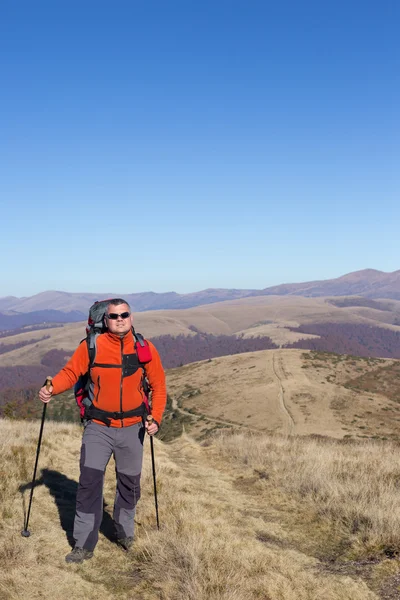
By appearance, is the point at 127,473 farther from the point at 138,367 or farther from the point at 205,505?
the point at 205,505

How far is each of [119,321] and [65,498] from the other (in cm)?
464

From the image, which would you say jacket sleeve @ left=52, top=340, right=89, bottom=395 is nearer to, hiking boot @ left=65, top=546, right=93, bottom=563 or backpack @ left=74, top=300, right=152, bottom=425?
backpack @ left=74, top=300, right=152, bottom=425

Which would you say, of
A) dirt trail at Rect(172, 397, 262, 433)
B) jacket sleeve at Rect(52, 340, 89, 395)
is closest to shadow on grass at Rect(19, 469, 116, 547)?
jacket sleeve at Rect(52, 340, 89, 395)

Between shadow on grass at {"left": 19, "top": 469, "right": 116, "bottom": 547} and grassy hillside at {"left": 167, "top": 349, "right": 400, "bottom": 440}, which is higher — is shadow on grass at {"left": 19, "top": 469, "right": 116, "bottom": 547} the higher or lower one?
the higher one

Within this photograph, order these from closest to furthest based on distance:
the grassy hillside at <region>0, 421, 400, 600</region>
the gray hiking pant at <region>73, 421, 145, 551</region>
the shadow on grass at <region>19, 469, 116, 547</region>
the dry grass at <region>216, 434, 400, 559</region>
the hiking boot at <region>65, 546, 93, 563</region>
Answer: the grassy hillside at <region>0, 421, 400, 600</region>, the hiking boot at <region>65, 546, 93, 563</region>, the gray hiking pant at <region>73, 421, 145, 551</region>, the dry grass at <region>216, 434, 400, 559</region>, the shadow on grass at <region>19, 469, 116, 547</region>

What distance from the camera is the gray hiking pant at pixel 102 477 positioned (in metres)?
6.12

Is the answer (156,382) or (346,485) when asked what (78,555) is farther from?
(346,485)

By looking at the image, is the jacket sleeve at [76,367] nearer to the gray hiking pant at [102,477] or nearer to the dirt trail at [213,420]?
the gray hiking pant at [102,477]

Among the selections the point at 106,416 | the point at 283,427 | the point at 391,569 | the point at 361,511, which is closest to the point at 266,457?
the point at 361,511

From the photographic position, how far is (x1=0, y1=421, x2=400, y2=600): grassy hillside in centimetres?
522

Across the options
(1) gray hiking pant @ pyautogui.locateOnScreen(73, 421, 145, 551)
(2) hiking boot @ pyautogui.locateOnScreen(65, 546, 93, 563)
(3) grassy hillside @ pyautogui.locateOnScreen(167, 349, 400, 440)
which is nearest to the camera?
(2) hiking boot @ pyautogui.locateOnScreen(65, 546, 93, 563)

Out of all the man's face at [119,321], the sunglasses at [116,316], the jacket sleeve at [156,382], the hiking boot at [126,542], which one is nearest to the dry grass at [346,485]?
the hiking boot at [126,542]

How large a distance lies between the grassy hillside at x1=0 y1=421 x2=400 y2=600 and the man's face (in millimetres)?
3201

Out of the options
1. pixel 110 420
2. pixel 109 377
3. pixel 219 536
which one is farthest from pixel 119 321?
pixel 219 536
